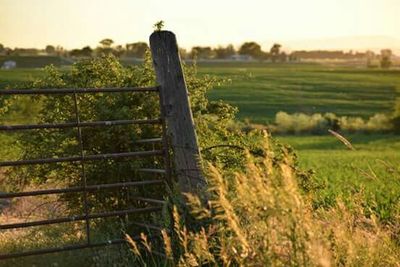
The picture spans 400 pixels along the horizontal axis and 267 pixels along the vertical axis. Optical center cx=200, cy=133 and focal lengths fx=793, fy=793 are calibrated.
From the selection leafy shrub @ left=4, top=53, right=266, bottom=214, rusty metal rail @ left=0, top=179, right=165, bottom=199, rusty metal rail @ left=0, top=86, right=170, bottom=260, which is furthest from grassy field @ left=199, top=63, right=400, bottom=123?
rusty metal rail @ left=0, top=179, right=165, bottom=199

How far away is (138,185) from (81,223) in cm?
151

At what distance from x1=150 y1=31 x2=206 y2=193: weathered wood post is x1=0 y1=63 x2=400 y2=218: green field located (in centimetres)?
2294

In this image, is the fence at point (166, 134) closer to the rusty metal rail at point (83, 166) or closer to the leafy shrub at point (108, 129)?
the rusty metal rail at point (83, 166)

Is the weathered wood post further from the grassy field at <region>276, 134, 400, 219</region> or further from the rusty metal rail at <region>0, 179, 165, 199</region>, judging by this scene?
the grassy field at <region>276, 134, 400, 219</region>

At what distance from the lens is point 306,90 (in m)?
81.6

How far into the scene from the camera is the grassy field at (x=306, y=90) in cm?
7125

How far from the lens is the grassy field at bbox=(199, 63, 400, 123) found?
7125 cm

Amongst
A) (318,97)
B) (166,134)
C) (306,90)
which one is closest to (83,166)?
(166,134)

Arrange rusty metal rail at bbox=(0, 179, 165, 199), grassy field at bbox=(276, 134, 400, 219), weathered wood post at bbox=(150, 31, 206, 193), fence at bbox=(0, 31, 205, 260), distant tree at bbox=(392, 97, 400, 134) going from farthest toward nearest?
distant tree at bbox=(392, 97, 400, 134) → grassy field at bbox=(276, 134, 400, 219) → weathered wood post at bbox=(150, 31, 206, 193) → fence at bbox=(0, 31, 205, 260) → rusty metal rail at bbox=(0, 179, 165, 199)

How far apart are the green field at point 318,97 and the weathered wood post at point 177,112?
22945 mm

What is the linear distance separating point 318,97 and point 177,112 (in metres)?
71.4

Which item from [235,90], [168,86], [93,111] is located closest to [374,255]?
[168,86]

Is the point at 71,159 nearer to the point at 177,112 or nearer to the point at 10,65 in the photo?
the point at 177,112

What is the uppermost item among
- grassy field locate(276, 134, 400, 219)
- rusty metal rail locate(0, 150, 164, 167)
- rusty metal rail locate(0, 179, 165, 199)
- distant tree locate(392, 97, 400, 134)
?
rusty metal rail locate(0, 150, 164, 167)
